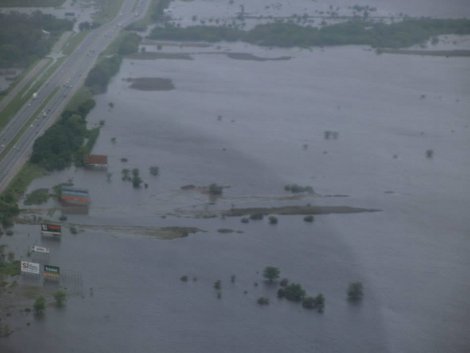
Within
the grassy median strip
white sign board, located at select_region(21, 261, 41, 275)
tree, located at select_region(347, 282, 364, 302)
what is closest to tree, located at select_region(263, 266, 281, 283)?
tree, located at select_region(347, 282, 364, 302)

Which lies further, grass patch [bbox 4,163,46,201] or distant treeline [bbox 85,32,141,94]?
distant treeline [bbox 85,32,141,94]

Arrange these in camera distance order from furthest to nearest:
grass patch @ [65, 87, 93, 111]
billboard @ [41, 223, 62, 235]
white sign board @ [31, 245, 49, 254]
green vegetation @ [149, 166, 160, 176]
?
grass patch @ [65, 87, 93, 111] → green vegetation @ [149, 166, 160, 176] → billboard @ [41, 223, 62, 235] → white sign board @ [31, 245, 49, 254]

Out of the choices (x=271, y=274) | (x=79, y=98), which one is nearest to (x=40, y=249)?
(x=271, y=274)

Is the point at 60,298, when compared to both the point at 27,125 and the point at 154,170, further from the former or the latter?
the point at 27,125

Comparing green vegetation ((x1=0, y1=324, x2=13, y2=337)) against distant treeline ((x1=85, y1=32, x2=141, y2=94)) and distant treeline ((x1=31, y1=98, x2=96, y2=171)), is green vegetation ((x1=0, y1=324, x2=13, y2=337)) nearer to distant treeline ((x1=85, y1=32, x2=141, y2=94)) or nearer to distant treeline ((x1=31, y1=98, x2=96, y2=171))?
distant treeline ((x1=31, y1=98, x2=96, y2=171))

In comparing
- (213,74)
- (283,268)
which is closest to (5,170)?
(283,268)

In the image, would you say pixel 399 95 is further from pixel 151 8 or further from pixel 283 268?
pixel 151 8

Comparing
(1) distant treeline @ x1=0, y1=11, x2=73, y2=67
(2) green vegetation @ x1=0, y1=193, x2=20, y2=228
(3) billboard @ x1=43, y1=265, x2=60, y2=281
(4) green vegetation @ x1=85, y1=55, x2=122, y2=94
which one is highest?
(1) distant treeline @ x1=0, y1=11, x2=73, y2=67

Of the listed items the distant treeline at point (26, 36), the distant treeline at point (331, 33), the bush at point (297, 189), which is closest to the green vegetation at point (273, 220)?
the bush at point (297, 189)
